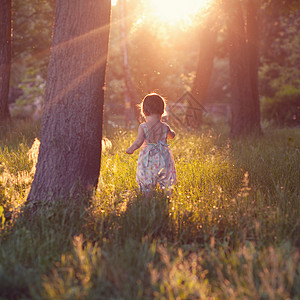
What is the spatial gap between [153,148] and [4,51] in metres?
7.72

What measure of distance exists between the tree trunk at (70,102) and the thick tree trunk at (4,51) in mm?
7030

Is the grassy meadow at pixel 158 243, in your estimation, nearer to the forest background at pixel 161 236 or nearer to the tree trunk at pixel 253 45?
the forest background at pixel 161 236

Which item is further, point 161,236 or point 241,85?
point 241,85

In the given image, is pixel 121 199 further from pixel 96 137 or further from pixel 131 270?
pixel 131 270

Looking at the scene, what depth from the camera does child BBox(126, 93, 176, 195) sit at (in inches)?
205

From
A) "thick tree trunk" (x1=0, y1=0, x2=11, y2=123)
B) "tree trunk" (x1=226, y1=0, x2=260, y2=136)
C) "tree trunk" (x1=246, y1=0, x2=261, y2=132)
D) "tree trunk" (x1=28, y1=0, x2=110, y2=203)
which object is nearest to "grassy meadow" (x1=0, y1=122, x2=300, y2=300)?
"tree trunk" (x1=28, y1=0, x2=110, y2=203)

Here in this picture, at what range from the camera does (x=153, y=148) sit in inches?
208

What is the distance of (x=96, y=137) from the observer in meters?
4.72

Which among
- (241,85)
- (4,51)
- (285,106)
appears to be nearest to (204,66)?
(241,85)

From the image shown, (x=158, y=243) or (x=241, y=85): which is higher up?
(x=241, y=85)

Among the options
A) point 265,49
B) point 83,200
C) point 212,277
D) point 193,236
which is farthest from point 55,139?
point 265,49

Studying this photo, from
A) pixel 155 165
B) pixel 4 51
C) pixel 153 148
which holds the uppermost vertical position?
pixel 4 51

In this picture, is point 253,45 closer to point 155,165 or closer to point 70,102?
point 155,165

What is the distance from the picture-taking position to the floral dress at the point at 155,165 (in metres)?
5.19
